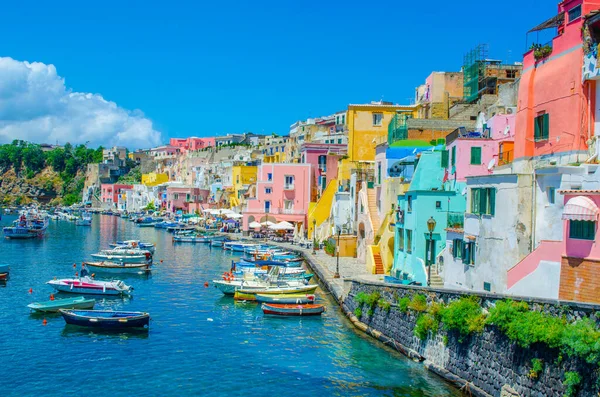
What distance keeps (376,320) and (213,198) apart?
86.8 meters

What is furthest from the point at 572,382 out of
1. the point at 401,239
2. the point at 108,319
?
the point at 108,319

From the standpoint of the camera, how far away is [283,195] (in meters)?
77.8

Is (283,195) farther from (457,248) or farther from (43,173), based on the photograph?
(43,173)

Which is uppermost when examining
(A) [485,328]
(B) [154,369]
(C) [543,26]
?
(C) [543,26]

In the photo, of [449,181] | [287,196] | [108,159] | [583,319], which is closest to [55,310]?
[449,181]

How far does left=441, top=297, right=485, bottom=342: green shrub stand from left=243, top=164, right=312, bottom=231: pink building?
56.3 metres

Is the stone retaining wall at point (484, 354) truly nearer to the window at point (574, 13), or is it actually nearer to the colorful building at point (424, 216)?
the colorful building at point (424, 216)

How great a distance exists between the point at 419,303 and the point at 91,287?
23293mm

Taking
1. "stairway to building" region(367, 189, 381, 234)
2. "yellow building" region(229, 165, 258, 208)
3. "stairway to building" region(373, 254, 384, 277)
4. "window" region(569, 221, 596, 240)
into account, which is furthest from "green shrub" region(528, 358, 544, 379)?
"yellow building" region(229, 165, 258, 208)

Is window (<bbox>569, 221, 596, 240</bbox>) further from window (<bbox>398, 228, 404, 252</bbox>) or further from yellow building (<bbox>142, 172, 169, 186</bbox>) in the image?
yellow building (<bbox>142, 172, 169, 186</bbox>)

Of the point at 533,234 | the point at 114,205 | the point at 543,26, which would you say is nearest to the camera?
the point at 533,234

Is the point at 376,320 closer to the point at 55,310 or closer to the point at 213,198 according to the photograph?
the point at 55,310

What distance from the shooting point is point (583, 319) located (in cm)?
1569

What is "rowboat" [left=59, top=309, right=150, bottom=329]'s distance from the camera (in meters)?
29.4
